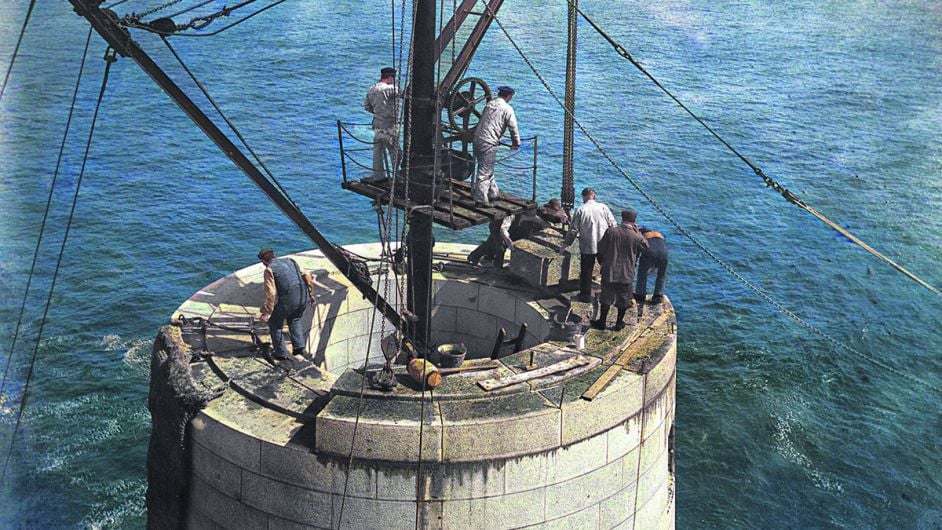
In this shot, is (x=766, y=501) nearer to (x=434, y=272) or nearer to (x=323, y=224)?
(x=434, y=272)

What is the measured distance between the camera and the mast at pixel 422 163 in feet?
56.8

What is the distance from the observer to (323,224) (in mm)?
38156

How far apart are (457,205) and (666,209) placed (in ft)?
75.8

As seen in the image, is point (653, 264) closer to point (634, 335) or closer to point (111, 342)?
point (634, 335)

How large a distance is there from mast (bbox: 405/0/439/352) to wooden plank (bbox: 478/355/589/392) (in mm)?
2234

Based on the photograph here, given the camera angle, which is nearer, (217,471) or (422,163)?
(217,471)

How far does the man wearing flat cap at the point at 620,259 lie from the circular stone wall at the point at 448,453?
0.87 m

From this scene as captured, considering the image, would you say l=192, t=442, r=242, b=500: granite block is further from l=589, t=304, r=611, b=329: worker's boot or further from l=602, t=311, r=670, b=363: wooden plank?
l=589, t=304, r=611, b=329: worker's boot

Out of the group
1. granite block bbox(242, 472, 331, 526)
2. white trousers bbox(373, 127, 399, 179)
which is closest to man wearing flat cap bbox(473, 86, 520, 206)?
white trousers bbox(373, 127, 399, 179)

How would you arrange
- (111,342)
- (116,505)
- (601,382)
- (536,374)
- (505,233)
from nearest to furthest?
1. (601,382)
2. (536,374)
3. (505,233)
4. (116,505)
5. (111,342)

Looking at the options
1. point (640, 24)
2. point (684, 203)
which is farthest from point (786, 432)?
point (640, 24)

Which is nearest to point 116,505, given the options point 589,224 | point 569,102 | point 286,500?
point 286,500

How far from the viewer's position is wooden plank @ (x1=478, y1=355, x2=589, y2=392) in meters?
15.8

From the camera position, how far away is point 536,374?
16.2m
